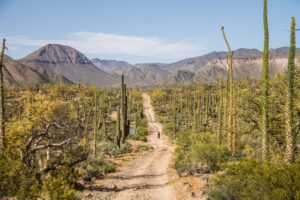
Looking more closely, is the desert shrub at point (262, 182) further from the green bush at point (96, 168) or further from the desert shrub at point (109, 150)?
the desert shrub at point (109, 150)

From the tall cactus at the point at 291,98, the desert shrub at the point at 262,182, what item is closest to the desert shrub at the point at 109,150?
the tall cactus at the point at 291,98

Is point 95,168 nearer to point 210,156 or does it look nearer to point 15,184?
point 210,156

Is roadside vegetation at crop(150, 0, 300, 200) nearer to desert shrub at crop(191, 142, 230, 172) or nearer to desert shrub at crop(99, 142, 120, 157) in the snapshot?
desert shrub at crop(191, 142, 230, 172)

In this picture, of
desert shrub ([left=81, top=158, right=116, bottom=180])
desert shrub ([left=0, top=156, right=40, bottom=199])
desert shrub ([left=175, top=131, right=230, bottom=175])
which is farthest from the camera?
desert shrub ([left=175, top=131, right=230, bottom=175])

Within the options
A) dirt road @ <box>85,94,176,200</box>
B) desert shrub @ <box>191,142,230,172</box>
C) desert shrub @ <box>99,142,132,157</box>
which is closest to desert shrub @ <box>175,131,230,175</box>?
desert shrub @ <box>191,142,230,172</box>

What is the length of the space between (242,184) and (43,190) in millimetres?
4725

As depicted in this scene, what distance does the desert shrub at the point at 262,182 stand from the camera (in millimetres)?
7633

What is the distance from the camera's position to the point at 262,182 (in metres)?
8.19

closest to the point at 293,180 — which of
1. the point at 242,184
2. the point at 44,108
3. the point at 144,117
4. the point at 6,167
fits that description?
the point at 242,184

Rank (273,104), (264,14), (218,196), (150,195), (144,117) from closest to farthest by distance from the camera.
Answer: (218,196)
(264,14)
(150,195)
(273,104)
(144,117)

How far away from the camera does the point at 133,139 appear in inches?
1563

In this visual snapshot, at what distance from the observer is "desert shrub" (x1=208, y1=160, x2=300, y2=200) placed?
763cm

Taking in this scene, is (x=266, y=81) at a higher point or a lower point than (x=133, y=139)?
higher

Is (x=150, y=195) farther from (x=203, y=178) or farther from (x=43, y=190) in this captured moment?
(x=43, y=190)
